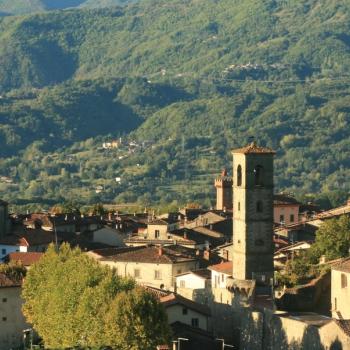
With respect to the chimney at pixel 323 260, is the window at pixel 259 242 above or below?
above

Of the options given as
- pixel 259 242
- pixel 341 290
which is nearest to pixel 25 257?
pixel 259 242

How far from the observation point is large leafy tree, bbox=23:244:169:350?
171 feet

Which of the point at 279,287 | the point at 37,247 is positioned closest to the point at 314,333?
the point at 279,287

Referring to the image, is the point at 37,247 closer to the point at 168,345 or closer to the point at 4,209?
the point at 4,209

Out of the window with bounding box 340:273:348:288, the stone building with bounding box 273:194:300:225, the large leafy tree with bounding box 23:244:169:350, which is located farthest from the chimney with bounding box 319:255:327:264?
the stone building with bounding box 273:194:300:225

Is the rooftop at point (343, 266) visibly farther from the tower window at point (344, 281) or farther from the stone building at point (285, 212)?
the stone building at point (285, 212)

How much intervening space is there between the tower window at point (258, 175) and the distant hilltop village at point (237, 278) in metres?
0.04

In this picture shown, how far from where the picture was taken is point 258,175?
67.0 meters

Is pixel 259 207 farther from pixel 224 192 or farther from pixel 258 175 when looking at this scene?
pixel 224 192

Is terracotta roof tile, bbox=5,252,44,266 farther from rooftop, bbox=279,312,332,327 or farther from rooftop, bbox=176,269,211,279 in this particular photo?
rooftop, bbox=279,312,332,327

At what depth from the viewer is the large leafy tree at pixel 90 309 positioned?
5209cm

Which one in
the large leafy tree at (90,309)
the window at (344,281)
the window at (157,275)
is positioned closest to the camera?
the large leafy tree at (90,309)

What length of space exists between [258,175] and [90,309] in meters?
15.1

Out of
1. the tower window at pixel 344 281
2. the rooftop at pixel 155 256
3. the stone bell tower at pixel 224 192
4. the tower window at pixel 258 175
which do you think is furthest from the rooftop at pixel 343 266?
the stone bell tower at pixel 224 192
